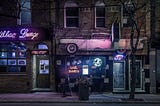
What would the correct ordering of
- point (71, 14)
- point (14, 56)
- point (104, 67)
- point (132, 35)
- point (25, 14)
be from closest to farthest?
point (132, 35)
point (104, 67)
point (14, 56)
point (25, 14)
point (71, 14)

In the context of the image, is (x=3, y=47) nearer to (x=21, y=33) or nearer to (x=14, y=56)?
(x=14, y=56)

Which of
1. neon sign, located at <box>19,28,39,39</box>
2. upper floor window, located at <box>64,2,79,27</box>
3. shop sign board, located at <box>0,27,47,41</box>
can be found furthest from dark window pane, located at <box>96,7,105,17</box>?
neon sign, located at <box>19,28,39,39</box>

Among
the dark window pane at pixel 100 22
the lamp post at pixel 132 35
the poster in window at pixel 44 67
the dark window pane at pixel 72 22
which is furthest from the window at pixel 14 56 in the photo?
the lamp post at pixel 132 35

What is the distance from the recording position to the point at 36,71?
3206 cm

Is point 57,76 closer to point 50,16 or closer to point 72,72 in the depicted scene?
point 72,72

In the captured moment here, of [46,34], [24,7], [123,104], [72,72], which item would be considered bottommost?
[123,104]

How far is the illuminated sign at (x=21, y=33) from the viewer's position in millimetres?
30750

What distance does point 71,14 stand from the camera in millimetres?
31578

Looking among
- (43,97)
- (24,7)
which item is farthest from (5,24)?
(43,97)

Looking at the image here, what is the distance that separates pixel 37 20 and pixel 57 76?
428 centimetres

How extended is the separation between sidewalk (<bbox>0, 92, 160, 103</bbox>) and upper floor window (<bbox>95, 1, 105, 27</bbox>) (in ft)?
16.9

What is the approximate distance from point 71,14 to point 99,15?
2.05 m

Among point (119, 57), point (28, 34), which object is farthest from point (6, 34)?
point (119, 57)

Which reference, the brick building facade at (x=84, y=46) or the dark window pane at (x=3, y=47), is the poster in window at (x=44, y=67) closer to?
the brick building facade at (x=84, y=46)
